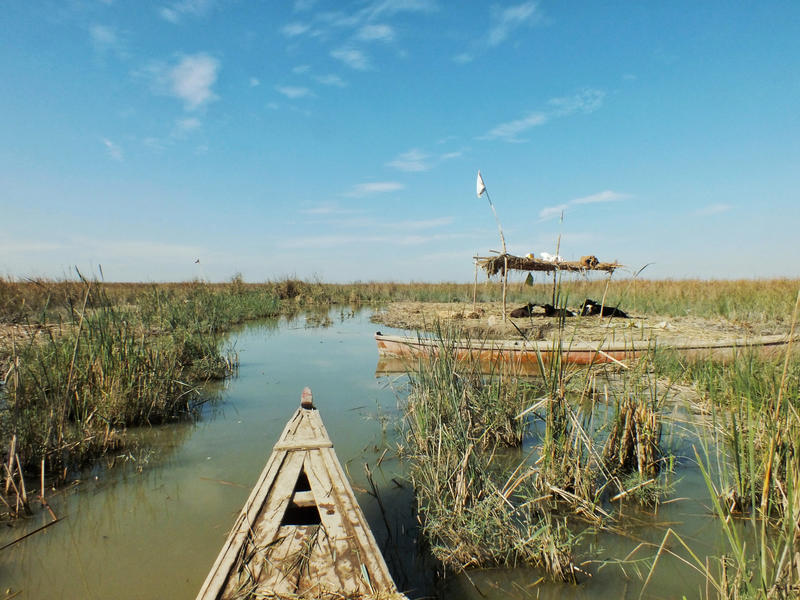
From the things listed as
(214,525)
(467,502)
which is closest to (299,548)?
(467,502)

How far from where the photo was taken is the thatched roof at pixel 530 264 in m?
11.1

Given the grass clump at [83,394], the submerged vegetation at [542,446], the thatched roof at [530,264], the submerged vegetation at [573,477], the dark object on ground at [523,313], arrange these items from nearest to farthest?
1. the submerged vegetation at [573,477]
2. the submerged vegetation at [542,446]
3. the grass clump at [83,394]
4. the thatched roof at [530,264]
5. the dark object on ground at [523,313]

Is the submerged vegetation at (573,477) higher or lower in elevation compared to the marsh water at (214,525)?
higher

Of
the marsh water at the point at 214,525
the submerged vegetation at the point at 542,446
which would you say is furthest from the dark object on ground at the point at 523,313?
the marsh water at the point at 214,525

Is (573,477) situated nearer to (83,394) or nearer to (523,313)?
(83,394)

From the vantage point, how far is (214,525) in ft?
10.9

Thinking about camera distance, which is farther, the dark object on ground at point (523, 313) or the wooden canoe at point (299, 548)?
the dark object on ground at point (523, 313)

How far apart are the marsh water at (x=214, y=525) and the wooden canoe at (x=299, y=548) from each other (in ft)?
1.87

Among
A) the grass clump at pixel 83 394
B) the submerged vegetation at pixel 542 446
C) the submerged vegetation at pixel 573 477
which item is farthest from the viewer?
the grass clump at pixel 83 394

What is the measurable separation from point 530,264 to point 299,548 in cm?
1079

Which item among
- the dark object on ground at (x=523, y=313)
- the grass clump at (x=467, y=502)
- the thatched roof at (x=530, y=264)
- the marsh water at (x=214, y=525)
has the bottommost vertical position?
the marsh water at (x=214, y=525)

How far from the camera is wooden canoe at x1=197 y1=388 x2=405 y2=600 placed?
2.00 metres

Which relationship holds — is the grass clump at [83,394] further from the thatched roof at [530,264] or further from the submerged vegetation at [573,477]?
the thatched roof at [530,264]

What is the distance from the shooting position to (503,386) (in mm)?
4555
